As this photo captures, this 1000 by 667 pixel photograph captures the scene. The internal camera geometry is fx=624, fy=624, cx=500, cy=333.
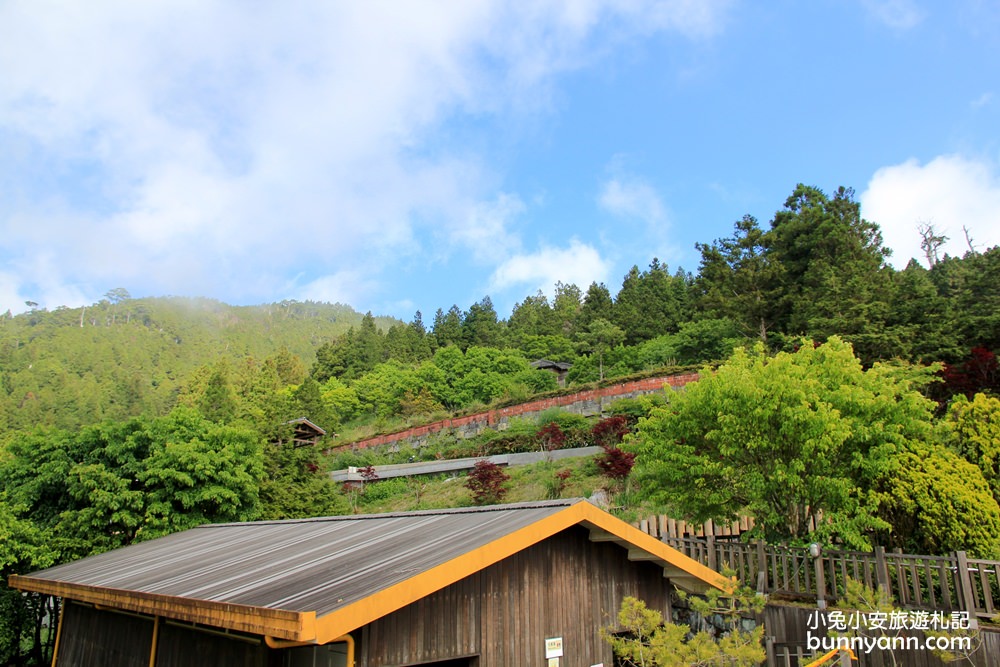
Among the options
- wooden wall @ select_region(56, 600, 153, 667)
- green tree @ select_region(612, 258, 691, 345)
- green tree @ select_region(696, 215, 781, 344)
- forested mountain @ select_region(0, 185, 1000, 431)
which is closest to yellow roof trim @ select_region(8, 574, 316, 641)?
wooden wall @ select_region(56, 600, 153, 667)

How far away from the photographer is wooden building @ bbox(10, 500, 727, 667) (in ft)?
15.5

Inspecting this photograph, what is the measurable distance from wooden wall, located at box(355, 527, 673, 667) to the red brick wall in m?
22.9

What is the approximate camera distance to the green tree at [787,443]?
32.6ft

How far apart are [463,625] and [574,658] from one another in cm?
164

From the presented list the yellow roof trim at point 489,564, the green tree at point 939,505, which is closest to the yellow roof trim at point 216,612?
the yellow roof trim at point 489,564

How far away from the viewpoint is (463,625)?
5883 mm

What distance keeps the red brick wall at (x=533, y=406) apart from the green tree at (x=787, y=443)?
17927mm

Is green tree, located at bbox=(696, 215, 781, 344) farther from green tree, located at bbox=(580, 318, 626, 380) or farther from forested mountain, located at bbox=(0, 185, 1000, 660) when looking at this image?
green tree, located at bbox=(580, 318, 626, 380)

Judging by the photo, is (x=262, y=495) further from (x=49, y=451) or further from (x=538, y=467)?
(x=538, y=467)

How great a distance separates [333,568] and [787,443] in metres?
8.05

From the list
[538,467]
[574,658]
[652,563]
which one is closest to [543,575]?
[574,658]

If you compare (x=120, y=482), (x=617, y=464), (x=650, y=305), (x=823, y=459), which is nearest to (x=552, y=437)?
(x=617, y=464)

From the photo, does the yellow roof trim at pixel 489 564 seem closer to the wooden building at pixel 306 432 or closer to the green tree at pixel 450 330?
the wooden building at pixel 306 432

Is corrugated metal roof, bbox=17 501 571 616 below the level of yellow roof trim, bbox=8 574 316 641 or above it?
above
